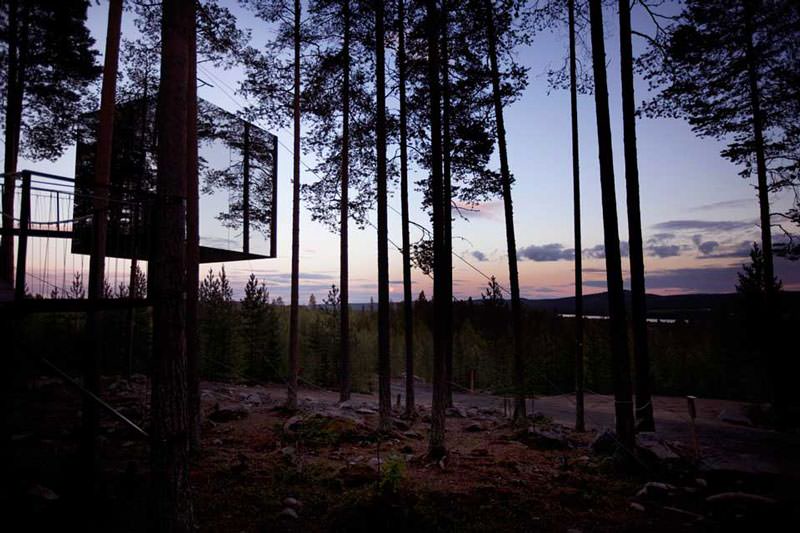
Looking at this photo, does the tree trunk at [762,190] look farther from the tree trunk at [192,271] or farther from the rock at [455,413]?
the tree trunk at [192,271]

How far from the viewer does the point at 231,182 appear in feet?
48.9

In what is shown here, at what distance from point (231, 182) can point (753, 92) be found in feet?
58.3

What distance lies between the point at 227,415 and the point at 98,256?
306 inches

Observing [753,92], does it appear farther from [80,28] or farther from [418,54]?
[80,28]

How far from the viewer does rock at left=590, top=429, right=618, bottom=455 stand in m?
9.28

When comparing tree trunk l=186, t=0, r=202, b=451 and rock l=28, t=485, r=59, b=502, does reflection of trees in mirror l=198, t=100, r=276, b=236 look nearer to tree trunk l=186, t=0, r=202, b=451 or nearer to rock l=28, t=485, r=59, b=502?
tree trunk l=186, t=0, r=202, b=451

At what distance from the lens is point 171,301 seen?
552 centimetres

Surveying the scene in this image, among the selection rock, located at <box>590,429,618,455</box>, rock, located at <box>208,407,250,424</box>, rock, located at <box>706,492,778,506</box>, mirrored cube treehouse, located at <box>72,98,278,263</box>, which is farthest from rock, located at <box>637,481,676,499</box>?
mirrored cube treehouse, located at <box>72,98,278,263</box>

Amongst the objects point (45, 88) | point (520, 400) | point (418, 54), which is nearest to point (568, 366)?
point (520, 400)

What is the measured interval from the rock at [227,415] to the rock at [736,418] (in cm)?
1755

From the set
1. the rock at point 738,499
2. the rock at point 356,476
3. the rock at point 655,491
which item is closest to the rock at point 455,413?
the rock at point 356,476

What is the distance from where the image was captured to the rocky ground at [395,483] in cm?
590

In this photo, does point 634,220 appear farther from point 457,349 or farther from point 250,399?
point 457,349

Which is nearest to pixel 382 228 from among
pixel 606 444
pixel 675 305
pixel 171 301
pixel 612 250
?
pixel 612 250
